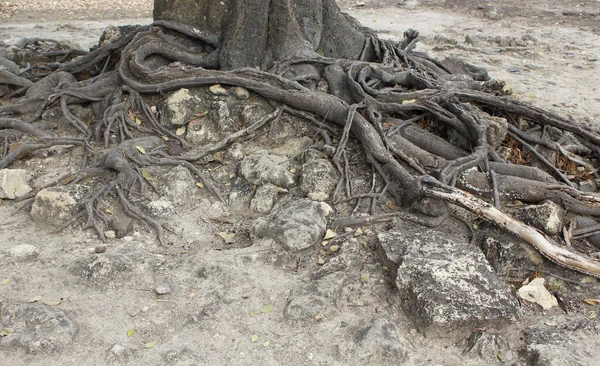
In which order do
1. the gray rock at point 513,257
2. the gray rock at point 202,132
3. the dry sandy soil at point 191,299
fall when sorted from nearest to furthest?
the dry sandy soil at point 191,299, the gray rock at point 513,257, the gray rock at point 202,132

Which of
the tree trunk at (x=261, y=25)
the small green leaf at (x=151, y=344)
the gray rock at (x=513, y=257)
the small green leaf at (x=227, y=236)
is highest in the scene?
the tree trunk at (x=261, y=25)

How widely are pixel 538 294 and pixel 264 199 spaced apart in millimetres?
2548

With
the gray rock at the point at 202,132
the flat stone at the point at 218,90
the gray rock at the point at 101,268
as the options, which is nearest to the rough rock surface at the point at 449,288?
the gray rock at the point at 101,268

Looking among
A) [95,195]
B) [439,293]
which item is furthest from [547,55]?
[95,195]

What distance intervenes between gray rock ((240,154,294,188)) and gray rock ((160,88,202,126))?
3.19ft

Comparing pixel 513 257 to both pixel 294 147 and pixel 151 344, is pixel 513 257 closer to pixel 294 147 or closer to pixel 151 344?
pixel 294 147

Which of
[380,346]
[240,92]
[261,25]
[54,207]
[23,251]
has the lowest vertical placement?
[23,251]

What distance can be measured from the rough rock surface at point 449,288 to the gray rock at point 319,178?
104cm

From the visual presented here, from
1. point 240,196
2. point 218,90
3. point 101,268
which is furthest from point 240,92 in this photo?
point 101,268

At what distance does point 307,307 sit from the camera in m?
3.78

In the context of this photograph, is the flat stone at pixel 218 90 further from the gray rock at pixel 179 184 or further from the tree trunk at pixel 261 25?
the gray rock at pixel 179 184

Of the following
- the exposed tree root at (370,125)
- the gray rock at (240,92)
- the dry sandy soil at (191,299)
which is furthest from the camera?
the gray rock at (240,92)

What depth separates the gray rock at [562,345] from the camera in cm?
342

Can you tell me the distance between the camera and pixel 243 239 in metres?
4.61
